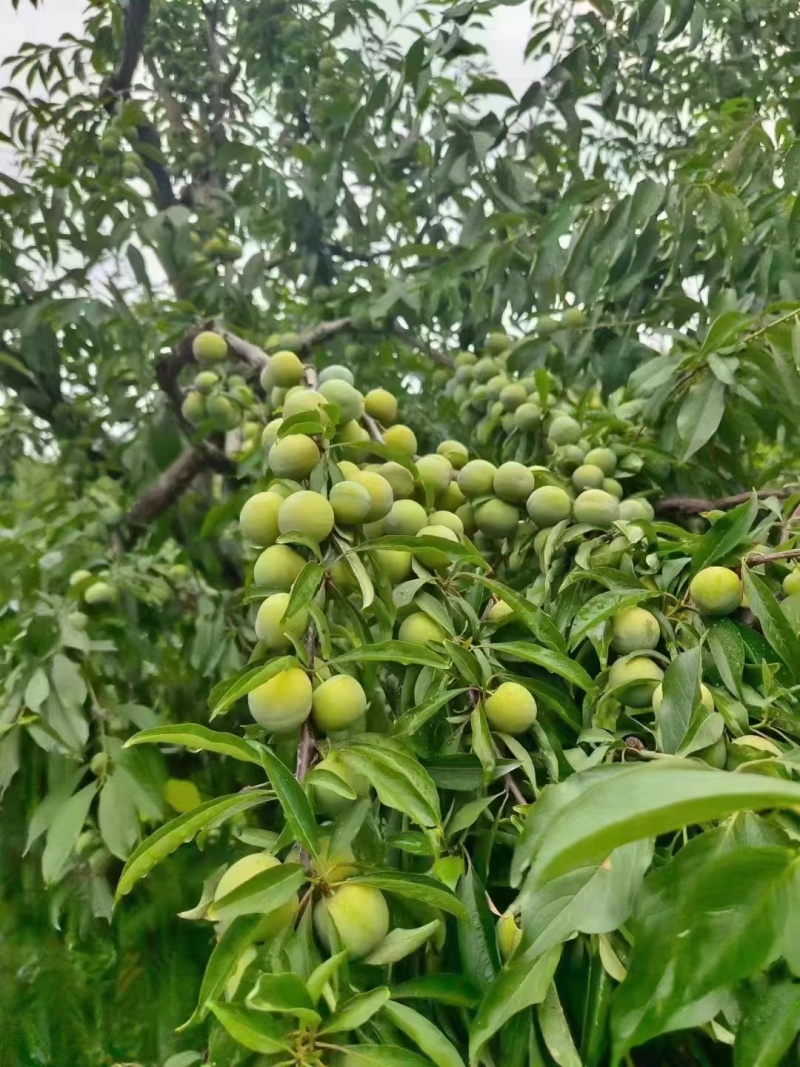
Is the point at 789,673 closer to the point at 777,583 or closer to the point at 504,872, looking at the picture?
the point at 777,583

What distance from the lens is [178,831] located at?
0.57m

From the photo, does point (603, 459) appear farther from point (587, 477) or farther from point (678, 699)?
point (678, 699)

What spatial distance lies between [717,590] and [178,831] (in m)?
0.58

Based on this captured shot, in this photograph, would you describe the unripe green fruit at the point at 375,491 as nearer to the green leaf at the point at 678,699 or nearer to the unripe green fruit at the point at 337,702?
the unripe green fruit at the point at 337,702

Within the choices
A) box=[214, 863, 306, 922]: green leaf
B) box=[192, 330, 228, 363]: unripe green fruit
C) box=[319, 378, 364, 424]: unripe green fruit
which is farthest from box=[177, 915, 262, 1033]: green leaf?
box=[192, 330, 228, 363]: unripe green fruit

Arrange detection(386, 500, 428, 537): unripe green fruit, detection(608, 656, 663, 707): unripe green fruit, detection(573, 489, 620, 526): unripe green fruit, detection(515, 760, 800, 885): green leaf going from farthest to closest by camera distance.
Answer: detection(573, 489, 620, 526): unripe green fruit → detection(386, 500, 428, 537): unripe green fruit → detection(608, 656, 663, 707): unripe green fruit → detection(515, 760, 800, 885): green leaf

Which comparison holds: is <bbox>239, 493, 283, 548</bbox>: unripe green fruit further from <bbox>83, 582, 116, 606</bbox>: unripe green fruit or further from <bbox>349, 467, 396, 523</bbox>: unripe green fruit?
<bbox>83, 582, 116, 606</bbox>: unripe green fruit

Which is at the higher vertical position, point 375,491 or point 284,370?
point 284,370

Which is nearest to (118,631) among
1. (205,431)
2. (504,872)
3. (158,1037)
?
(205,431)

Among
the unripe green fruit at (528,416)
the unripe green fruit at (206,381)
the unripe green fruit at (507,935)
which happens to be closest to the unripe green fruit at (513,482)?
the unripe green fruit at (528,416)

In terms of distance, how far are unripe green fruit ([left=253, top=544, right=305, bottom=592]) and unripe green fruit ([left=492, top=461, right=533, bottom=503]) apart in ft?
1.32

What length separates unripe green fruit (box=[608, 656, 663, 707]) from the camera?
779 mm

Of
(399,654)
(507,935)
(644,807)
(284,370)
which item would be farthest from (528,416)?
(644,807)

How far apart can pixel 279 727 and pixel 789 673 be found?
492 mm
